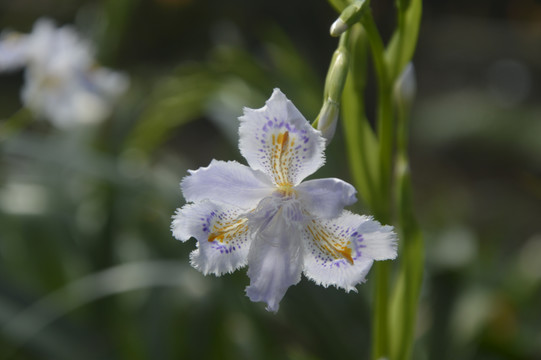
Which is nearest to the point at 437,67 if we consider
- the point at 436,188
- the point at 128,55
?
the point at 436,188

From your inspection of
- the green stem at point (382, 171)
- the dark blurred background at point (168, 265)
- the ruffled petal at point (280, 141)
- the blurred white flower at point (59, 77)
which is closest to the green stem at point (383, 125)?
the green stem at point (382, 171)

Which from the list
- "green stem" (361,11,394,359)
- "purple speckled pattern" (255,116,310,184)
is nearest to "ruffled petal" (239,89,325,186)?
"purple speckled pattern" (255,116,310,184)

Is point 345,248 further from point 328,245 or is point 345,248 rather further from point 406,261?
point 406,261

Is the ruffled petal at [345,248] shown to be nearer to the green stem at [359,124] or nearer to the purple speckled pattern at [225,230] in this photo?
the purple speckled pattern at [225,230]

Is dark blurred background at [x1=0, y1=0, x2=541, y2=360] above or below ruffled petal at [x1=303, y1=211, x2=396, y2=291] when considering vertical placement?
above

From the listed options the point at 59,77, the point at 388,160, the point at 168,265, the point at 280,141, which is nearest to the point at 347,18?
the point at 280,141

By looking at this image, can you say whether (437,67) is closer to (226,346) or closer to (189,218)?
(226,346)

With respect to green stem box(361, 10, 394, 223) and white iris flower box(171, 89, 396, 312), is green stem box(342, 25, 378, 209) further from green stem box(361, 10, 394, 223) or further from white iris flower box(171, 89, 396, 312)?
white iris flower box(171, 89, 396, 312)
